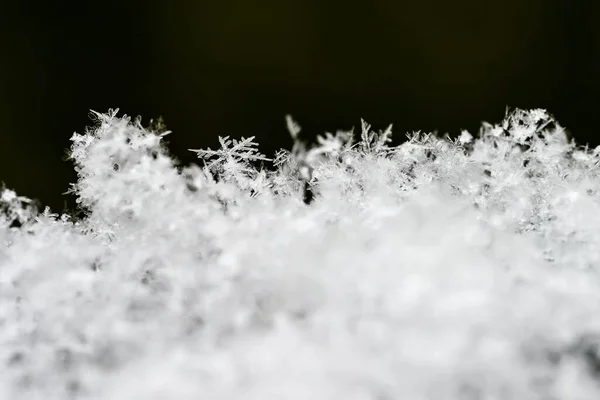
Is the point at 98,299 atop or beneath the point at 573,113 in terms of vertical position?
beneath

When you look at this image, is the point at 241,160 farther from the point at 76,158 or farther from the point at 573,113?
the point at 573,113

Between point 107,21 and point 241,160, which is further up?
point 107,21

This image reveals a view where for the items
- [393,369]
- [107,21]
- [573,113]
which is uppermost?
[107,21]

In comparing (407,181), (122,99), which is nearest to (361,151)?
(407,181)

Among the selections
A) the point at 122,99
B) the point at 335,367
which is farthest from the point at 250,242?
the point at 122,99

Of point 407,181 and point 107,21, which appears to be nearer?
point 407,181

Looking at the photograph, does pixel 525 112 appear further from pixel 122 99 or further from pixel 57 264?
pixel 122 99
